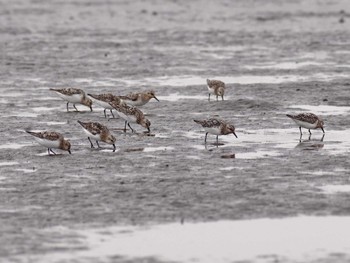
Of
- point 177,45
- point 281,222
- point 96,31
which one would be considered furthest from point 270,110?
point 96,31

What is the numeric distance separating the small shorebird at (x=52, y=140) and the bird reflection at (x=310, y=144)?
15.0 feet

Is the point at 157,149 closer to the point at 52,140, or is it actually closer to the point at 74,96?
the point at 52,140

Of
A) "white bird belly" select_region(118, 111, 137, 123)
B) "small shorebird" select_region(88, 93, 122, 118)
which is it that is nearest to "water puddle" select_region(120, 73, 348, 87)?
"small shorebird" select_region(88, 93, 122, 118)

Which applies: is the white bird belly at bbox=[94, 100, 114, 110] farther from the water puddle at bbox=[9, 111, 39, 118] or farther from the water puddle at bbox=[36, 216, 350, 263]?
the water puddle at bbox=[36, 216, 350, 263]

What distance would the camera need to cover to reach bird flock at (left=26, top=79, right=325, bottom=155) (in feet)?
67.2

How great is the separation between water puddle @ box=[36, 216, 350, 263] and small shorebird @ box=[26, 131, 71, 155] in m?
5.45

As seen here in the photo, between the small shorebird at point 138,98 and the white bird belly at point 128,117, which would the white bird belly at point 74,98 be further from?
the white bird belly at point 128,117

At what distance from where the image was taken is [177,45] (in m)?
41.5

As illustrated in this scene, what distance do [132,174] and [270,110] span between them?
7.87 meters

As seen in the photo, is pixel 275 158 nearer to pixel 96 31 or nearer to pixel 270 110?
pixel 270 110

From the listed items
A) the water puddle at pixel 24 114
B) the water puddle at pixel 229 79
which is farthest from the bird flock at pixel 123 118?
the water puddle at pixel 229 79

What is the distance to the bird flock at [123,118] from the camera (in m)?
20.5

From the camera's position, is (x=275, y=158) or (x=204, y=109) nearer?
(x=275, y=158)

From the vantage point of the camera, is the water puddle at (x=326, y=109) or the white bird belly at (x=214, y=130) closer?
the white bird belly at (x=214, y=130)
